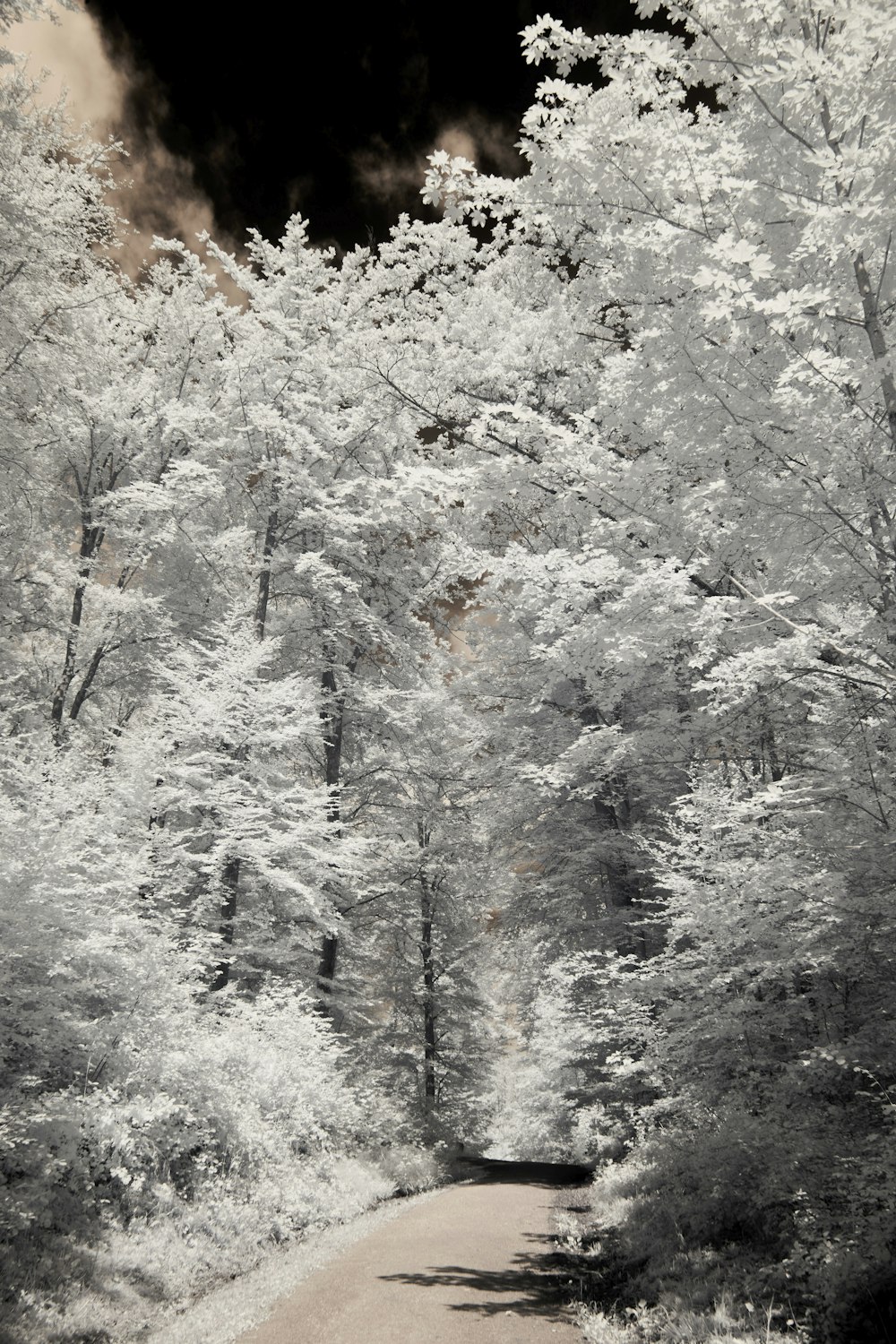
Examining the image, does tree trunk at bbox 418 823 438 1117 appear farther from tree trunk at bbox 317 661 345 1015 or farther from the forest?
tree trunk at bbox 317 661 345 1015

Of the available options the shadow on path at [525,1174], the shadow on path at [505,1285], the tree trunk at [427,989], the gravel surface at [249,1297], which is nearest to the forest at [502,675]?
the gravel surface at [249,1297]

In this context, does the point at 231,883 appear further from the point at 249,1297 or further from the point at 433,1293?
the point at 433,1293

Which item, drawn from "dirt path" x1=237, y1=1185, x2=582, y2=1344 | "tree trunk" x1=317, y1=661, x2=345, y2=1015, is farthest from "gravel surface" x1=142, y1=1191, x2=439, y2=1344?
"tree trunk" x1=317, y1=661, x2=345, y2=1015

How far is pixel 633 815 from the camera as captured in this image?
15586mm

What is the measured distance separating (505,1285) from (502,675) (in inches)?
488

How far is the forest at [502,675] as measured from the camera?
530cm

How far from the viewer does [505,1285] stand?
6.69 m

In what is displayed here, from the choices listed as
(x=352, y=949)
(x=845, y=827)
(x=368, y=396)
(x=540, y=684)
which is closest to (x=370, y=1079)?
(x=352, y=949)

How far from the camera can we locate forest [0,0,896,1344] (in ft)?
17.4

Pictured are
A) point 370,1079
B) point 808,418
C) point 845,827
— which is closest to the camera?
point 808,418

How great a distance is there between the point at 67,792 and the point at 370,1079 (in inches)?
382

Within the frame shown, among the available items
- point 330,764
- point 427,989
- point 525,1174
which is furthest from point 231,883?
point 525,1174

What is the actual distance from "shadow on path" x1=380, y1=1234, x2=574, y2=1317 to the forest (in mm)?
508

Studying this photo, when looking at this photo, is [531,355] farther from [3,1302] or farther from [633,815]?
[3,1302]
